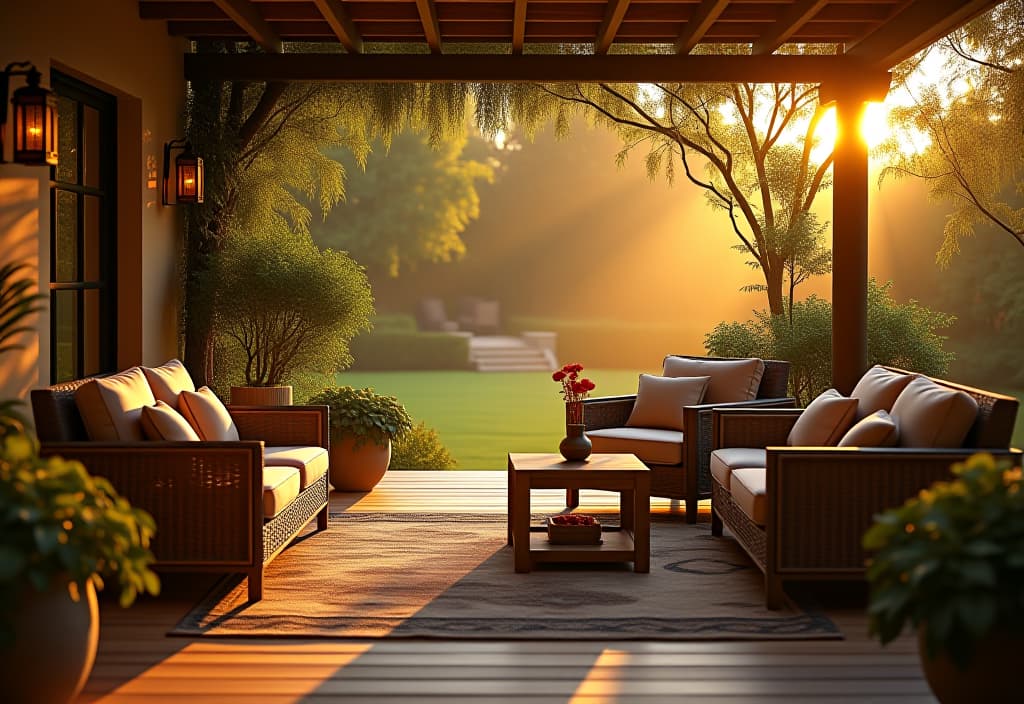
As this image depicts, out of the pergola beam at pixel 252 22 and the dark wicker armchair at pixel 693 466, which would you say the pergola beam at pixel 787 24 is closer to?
the dark wicker armchair at pixel 693 466

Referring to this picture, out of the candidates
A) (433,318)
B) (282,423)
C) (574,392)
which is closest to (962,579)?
(574,392)

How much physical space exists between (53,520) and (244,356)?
5.11 metres

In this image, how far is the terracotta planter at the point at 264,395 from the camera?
7.04 m

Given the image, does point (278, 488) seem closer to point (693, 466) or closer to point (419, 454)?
point (693, 466)

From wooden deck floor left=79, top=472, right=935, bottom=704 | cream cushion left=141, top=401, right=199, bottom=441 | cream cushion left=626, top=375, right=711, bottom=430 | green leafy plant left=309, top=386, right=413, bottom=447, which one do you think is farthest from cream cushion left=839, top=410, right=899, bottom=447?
green leafy plant left=309, top=386, right=413, bottom=447

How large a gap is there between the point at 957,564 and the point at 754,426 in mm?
3261

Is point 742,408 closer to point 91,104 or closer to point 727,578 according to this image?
point 727,578

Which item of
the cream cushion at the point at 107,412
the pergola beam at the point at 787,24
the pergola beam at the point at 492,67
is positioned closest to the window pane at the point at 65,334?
the cream cushion at the point at 107,412

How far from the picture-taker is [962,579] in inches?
97.1

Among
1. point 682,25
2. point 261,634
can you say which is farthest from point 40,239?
point 682,25

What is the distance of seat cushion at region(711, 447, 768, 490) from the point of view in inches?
202

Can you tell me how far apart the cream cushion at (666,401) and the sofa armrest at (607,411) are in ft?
0.24

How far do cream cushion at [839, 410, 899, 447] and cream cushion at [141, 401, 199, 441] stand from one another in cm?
267

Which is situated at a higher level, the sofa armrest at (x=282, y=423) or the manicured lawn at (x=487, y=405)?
the sofa armrest at (x=282, y=423)
